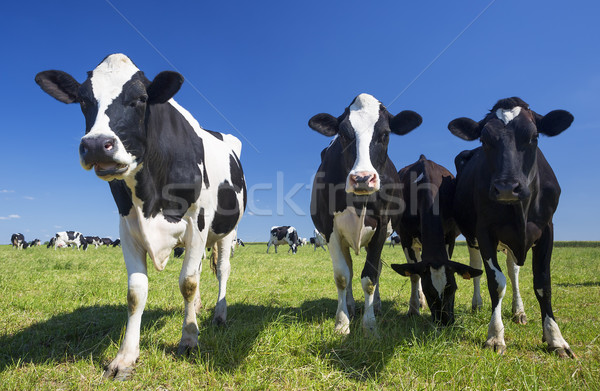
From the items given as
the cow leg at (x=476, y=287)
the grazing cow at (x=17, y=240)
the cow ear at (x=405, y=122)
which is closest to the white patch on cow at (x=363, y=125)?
the cow ear at (x=405, y=122)

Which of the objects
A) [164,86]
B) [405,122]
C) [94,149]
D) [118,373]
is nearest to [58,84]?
[164,86]

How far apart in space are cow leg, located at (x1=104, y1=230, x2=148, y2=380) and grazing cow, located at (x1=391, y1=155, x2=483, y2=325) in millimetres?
2940

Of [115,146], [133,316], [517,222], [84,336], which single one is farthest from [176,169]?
[517,222]

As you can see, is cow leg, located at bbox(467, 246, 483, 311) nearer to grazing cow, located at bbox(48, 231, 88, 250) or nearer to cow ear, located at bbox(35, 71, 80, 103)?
cow ear, located at bbox(35, 71, 80, 103)

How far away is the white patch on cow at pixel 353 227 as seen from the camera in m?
4.78

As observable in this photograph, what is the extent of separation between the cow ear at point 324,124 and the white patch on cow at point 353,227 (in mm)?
1148

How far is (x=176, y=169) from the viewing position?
4012mm

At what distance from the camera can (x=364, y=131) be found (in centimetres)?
453

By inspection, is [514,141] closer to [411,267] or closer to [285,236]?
[411,267]

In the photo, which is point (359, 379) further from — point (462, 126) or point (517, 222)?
point (462, 126)

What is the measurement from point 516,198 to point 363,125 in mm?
1865

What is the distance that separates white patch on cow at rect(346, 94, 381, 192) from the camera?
414 centimetres

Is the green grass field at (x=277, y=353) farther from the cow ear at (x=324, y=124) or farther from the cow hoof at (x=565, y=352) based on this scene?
the cow ear at (x=324, y=124)

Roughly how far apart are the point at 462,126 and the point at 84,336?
526 cm
